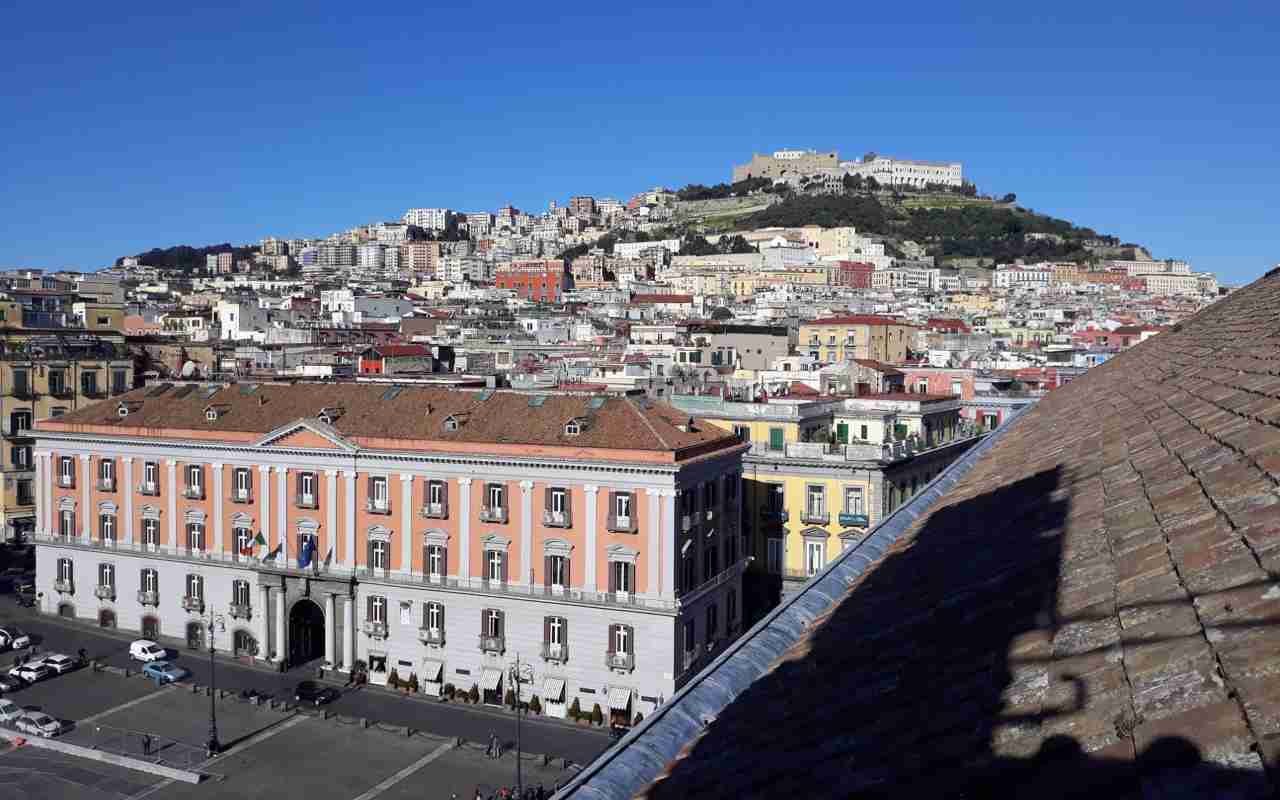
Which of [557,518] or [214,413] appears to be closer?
[557,518]

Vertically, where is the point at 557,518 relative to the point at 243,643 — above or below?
above

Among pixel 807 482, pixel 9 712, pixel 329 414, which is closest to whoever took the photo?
pixel 9 712

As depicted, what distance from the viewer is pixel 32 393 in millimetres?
44938

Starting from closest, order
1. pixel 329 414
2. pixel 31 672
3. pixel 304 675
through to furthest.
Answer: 1. pixel 31 672
2. pixel 304 675
3. pixel 329 414

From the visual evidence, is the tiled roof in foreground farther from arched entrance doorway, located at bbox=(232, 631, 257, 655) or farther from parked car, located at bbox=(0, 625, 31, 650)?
parked car, located at bbox=(0, 625, 31, 650)

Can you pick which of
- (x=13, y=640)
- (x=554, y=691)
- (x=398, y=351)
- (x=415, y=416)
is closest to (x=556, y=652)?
(x=554, y=691)

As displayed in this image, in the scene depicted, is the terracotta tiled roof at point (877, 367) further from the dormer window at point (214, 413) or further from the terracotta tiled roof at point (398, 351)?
the dormer window at point (214, 413)

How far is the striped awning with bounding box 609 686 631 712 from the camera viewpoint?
96.4ft

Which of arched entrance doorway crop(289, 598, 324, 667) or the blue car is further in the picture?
arched entrance doorway crop(289, 598, 324, 667)

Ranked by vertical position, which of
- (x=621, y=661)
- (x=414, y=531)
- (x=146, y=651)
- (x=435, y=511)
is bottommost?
(x=146, y=651)

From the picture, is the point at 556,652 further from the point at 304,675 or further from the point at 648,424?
the point at 304,675

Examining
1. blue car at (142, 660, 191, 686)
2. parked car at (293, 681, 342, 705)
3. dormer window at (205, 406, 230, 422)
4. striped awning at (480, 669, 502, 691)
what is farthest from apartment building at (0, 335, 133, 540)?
striped awning at (480, 669, 502, 691)

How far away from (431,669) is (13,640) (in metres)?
13.5

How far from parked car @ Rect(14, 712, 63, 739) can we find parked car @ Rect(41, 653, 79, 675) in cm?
465
